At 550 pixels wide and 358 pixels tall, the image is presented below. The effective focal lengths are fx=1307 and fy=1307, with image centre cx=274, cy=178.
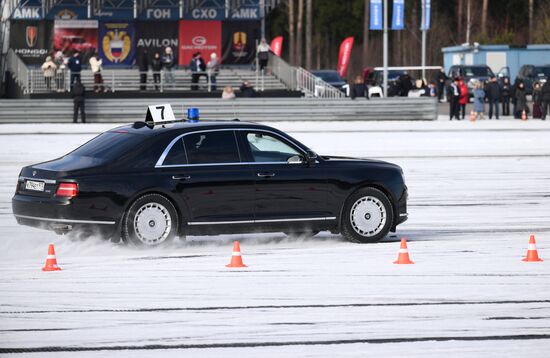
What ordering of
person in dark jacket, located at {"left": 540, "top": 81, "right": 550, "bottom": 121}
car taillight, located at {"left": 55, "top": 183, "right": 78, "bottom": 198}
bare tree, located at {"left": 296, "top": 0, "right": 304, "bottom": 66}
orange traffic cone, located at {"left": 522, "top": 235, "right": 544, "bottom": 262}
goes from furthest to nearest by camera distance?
bare tree, located at {"left": 296, "top": 0, "right": 304, "bottom": 66} → person in dark jacket, located at {"left": 540, "top": 81, "right": 550, "bottom": 121} → car taillight, located at {"left": 55, "top": 183, "right": 78, "bottom": 198} → orange traffic cone, located at {"left": 522, "top": 235, "right": 544, "bottom": 262}

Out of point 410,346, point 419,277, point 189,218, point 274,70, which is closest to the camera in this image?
point 410,346

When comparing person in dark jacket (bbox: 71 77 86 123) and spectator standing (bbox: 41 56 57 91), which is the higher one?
spectator standing (bbox: 41 56 57 91)

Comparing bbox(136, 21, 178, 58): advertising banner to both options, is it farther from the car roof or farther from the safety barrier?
the car roof

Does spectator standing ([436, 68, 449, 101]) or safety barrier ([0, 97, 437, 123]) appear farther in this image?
spectator standing ([436, 68, 449, 101])

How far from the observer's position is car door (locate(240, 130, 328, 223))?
46.0 feet

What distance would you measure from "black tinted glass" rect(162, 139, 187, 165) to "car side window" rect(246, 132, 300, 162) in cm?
77

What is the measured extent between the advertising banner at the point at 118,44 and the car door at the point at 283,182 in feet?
131

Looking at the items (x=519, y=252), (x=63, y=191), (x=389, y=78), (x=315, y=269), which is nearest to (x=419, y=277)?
(x=315, y=269)

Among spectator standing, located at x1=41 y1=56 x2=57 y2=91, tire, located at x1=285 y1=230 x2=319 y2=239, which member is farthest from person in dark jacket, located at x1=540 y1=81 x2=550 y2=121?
tire, located at x1=285 y1=230 x2=319 y2=239

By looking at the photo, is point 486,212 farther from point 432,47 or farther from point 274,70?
point 432,47

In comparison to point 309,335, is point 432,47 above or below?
above

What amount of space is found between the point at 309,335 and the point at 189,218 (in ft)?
15.7

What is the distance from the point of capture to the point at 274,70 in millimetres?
52875

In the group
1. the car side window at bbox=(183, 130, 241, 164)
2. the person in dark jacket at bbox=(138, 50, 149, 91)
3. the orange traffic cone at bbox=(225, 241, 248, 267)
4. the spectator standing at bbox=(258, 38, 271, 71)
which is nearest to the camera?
the orange traffic cone at bbox=(225, 241, 248, 267)
